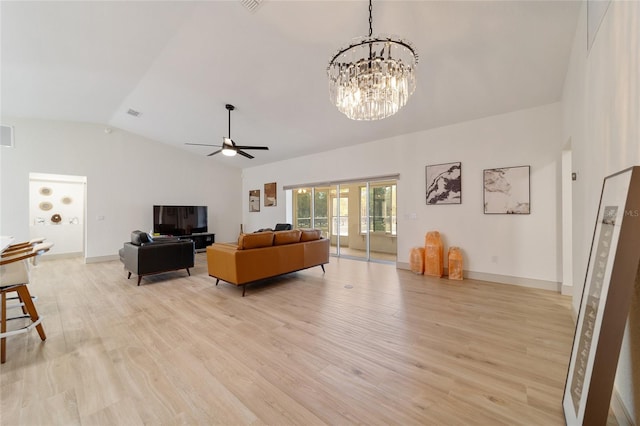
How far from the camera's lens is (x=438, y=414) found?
158cm

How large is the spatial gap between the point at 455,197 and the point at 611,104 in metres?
3.23

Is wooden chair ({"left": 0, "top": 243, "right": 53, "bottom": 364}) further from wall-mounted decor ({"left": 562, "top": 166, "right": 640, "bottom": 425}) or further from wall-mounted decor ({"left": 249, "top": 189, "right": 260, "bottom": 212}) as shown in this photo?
wall-mounted decor ({"left": 249, "top": 189, "right": 260, "bottom": 212})

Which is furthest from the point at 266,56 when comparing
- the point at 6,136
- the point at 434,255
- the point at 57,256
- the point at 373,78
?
the point at 57,256

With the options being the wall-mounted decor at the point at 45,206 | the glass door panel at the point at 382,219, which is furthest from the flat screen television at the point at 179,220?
the glass door panel at the point at 382,219

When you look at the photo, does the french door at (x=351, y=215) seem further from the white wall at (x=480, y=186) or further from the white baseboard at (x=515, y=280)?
the white baseboard at (x=515, y=280)

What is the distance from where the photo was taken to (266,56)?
3.59 meters

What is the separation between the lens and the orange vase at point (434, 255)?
4.87m

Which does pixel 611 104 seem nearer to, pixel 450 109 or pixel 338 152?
pixel 450 109

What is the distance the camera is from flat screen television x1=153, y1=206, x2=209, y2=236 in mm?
7539

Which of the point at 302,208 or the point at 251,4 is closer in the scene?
the point at 251,4

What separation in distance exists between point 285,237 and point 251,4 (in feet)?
10.5

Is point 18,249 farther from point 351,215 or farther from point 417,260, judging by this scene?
point 351,215

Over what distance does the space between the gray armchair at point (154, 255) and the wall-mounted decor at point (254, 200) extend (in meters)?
4.26

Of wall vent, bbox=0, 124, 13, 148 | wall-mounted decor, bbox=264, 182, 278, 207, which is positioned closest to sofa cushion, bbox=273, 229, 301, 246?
wall-mounted decor, bbox=264, 182, 278, 207
